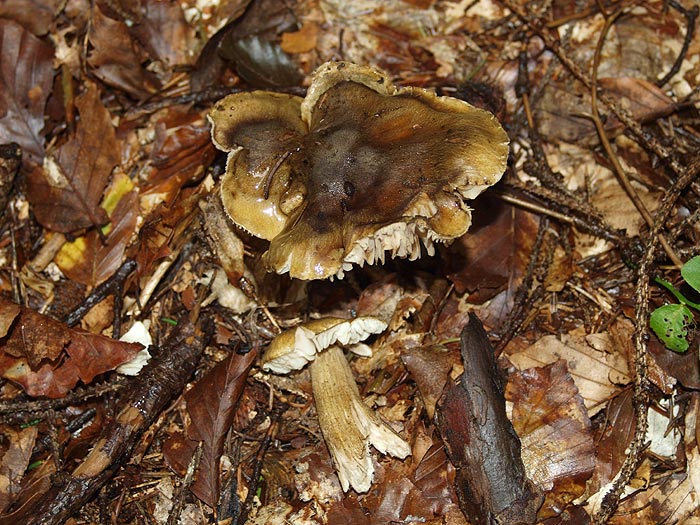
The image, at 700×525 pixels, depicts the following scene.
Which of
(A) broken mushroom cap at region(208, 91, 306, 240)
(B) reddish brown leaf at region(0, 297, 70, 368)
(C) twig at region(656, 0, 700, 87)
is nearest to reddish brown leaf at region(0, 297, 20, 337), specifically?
(B) reddish brown leaf at region(0, 297, 70, 368)

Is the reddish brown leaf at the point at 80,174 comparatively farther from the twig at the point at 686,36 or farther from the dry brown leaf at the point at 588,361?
the twig at the point at 686,36

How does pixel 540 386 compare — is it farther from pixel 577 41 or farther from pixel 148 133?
pixel 148 133

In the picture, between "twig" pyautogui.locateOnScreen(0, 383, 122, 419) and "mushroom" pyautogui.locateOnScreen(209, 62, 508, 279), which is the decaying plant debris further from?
"mushroom" pyautogui.locateOnScreen(209, 62, 508, 279)

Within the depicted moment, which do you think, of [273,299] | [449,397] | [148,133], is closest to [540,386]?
[449,397]

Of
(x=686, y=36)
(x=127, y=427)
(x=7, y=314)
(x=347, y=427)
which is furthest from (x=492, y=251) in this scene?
(x=7, y=314)

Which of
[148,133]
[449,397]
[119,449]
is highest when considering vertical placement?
[148,133]
